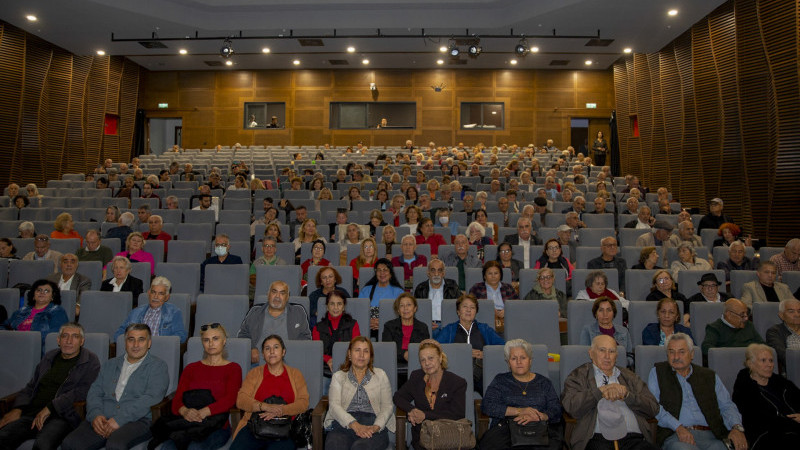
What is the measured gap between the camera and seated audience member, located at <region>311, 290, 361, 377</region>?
3715 millimetres

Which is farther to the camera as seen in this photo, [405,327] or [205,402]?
[405,327]

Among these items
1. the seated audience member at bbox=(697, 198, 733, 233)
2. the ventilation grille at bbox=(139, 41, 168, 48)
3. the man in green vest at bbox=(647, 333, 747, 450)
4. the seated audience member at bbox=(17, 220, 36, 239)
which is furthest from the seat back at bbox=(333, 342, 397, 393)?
the ventilation grille at bbox=(139, 41, 168, 48)

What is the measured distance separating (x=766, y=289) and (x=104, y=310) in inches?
184

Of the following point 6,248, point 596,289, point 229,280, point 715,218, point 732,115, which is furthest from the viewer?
point 732,115

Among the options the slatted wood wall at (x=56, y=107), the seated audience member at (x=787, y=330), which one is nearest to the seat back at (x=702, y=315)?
the seated audience member at (x=787, y=330)

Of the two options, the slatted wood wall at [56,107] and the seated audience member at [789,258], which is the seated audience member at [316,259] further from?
the slatted wood wall at [56,107]

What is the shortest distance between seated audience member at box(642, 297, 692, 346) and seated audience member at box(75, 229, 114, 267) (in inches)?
169

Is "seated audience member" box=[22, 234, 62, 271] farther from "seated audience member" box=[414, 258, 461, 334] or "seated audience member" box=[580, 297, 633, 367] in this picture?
"seated audience member" box=[580, 297, 633, 367]

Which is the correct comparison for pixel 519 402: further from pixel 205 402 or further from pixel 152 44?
pixel 152 44

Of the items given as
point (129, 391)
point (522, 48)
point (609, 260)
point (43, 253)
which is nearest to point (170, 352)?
point (129, 391)

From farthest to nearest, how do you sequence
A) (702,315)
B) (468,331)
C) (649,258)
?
(649,258)
(702,315)
(468,331)

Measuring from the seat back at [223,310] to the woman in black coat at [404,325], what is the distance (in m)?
0.99

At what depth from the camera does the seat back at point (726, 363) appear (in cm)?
329

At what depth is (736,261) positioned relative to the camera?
16.7 feet
